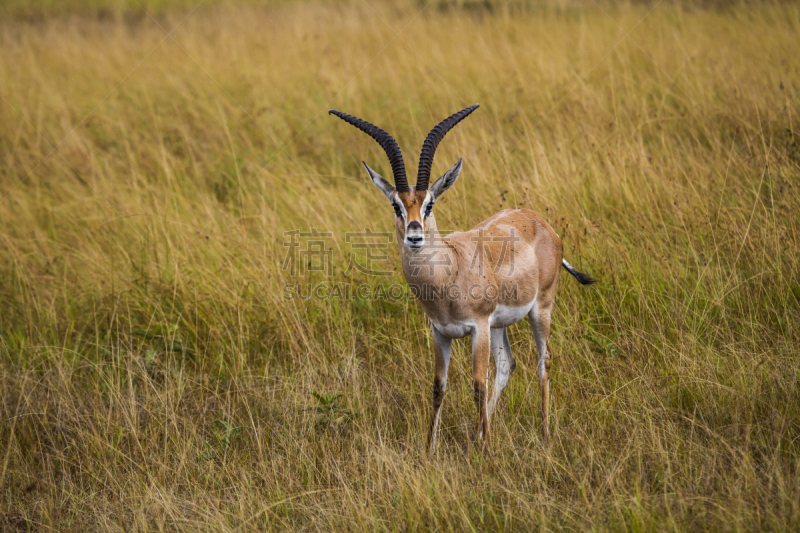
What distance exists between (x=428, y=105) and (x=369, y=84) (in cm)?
113

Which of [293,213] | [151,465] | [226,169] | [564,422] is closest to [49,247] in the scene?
[226,169]

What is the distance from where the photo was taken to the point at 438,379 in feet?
12.5

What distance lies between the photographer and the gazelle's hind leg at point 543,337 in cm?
394

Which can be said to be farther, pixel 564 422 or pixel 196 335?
pixel 196 335

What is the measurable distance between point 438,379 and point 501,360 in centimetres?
65

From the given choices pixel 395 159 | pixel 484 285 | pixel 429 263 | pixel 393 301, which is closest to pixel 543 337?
pixel 484 285

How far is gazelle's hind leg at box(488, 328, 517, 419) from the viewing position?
13.5 ft

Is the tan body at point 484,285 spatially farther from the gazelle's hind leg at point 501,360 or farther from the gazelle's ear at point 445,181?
the gazelle's ear at point 445,181

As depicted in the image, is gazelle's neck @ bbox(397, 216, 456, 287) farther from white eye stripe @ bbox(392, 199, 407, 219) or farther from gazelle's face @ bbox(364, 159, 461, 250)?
white eye stripe @ bbox(392, 199, 407, 219)

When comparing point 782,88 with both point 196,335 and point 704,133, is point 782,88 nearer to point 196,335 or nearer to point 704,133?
point 704,133

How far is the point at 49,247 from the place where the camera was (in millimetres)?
6441

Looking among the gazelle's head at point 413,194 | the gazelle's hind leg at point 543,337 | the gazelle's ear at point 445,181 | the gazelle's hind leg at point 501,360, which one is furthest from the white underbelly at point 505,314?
the gazelle's ear at point 445,181

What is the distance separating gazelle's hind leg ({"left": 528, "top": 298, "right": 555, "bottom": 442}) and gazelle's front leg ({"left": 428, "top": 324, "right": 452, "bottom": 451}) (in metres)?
0.66

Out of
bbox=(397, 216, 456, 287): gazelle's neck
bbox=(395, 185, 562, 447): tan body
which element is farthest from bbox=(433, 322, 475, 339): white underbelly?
bbox=(397, 216, 456, 287): gazelle's neck
